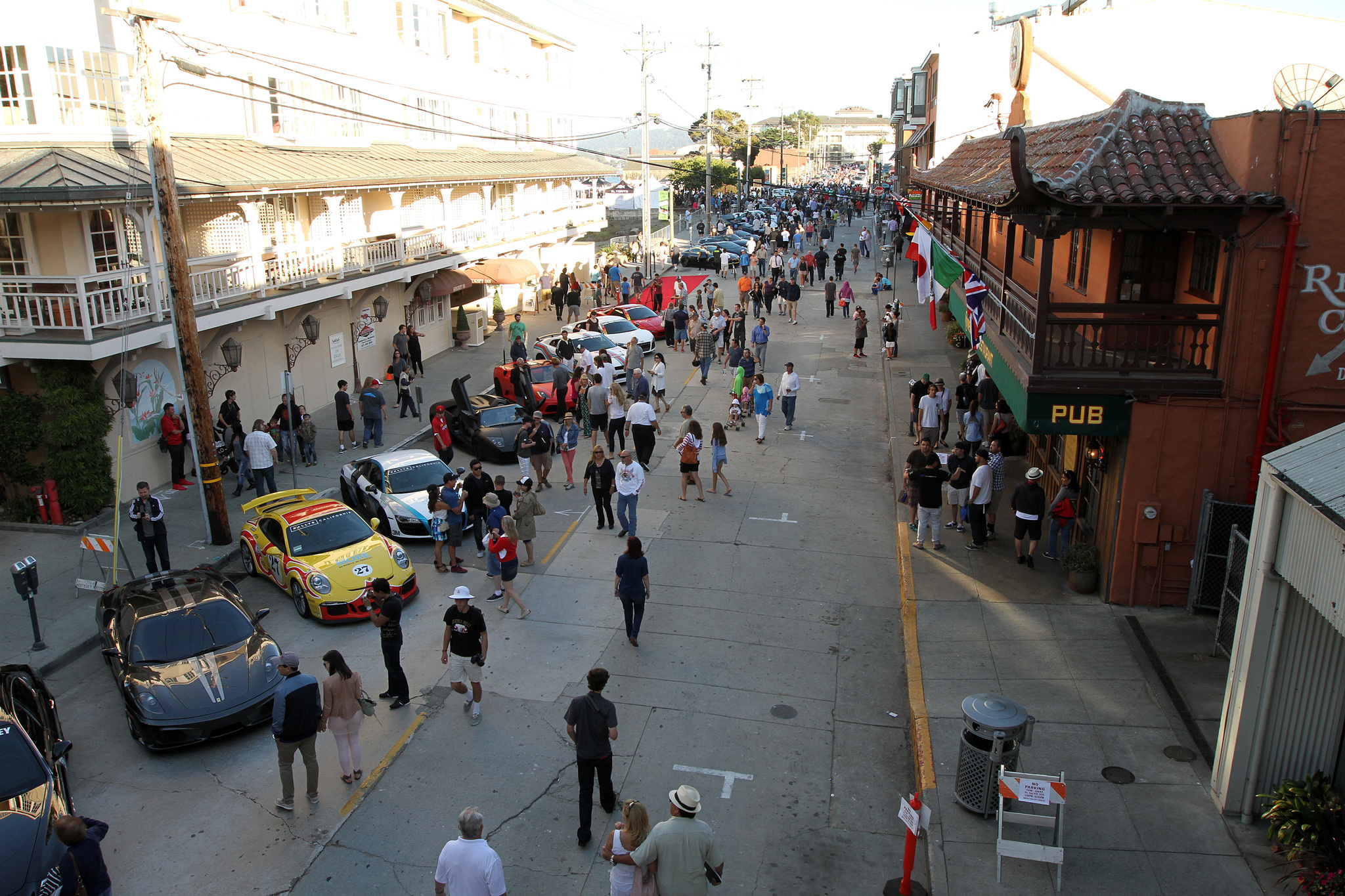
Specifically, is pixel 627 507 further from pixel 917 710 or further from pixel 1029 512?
pixel 917 710

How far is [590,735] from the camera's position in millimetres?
7703

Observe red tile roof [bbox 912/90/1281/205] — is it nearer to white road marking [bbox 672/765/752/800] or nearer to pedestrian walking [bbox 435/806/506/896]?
white road marking [bbox 672/765/752/800]

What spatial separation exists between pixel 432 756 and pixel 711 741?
275cm

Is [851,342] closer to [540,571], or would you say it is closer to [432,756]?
[540,571]

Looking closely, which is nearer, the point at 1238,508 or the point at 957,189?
the point at 1238,508

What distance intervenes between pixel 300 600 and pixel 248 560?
1.96 meters

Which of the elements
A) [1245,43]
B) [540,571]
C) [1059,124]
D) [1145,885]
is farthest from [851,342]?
[1145,885]

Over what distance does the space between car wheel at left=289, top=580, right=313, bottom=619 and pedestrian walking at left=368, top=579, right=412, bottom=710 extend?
2555 mm

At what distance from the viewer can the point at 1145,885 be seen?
704cm

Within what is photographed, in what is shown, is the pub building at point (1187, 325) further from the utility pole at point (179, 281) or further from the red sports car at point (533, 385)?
the red sports car at point (533, 385)

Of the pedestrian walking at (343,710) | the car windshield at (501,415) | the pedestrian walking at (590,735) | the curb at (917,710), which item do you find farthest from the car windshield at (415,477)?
the pedestrian walking at (590,735)

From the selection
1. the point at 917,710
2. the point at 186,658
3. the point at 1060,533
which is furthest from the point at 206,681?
the point at 1060,533

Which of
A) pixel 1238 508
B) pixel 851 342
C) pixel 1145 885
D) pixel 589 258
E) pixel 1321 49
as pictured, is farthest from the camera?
pixel 589 258

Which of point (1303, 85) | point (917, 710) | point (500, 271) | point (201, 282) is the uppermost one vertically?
point (1303, 85)
